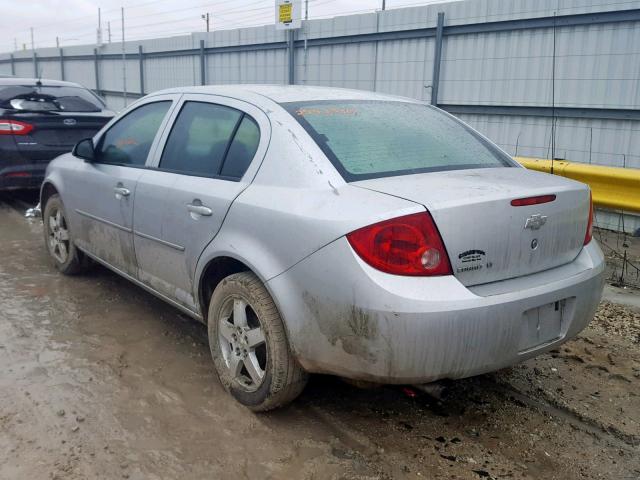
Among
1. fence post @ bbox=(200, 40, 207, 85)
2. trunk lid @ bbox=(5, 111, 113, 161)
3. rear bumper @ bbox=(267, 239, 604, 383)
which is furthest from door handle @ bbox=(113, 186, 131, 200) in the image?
fence post @ bbox=(200, 40, 207, 85)

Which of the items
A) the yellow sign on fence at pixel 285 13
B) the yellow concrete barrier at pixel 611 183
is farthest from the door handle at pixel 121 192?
the yellow sign on fence at pixel 285 13

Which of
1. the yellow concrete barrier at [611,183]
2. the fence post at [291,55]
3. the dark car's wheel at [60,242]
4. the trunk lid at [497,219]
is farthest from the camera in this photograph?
the fence post at [291,55]

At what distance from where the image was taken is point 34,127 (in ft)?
22.5

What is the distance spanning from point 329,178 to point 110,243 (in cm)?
214

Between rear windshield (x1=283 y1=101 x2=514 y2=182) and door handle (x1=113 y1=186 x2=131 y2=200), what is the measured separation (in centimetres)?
133

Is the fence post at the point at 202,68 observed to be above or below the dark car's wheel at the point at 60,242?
above

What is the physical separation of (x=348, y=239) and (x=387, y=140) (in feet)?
2.85

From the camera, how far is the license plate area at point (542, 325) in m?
2.50

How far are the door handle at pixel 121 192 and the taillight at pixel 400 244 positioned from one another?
1989 millimetres

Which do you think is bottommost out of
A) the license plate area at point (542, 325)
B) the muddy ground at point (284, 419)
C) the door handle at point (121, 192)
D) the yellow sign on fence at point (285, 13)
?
the muddy ground at point (284, 419)

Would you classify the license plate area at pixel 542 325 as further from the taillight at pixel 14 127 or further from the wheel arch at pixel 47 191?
the taillight at pixel 14 127

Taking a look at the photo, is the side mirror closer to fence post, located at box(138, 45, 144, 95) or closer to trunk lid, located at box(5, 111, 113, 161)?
trunk lid, located at box(5, 111, 113, 161)

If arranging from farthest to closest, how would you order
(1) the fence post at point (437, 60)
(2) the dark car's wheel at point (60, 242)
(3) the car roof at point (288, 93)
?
(1) the fence post at point (437, 60), (2) the dark car's wheel at point (60, 242), (3) the car roof at point (288, 93)

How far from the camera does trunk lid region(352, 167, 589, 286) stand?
237 centimetres
